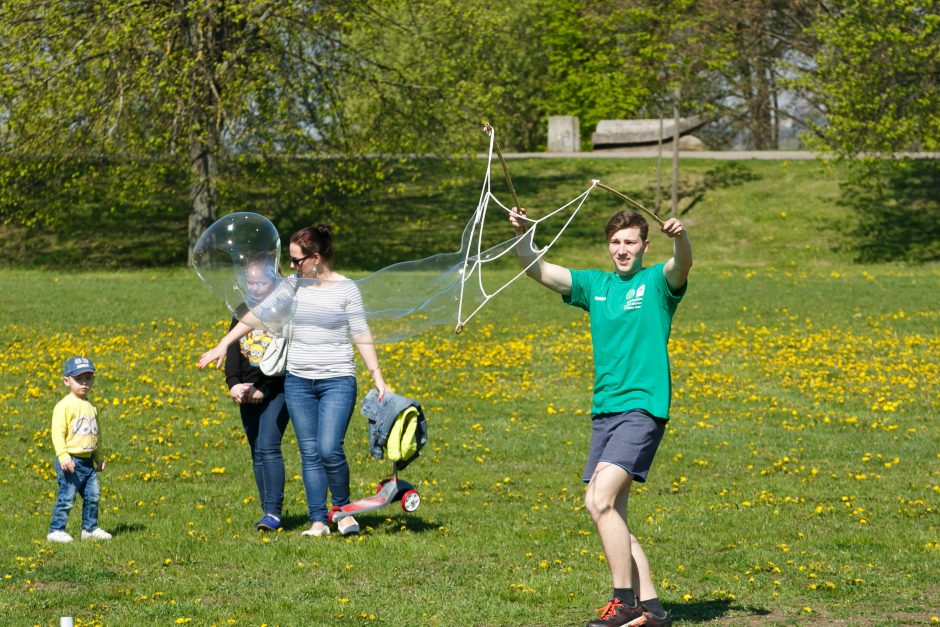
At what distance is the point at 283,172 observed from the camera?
2878cm

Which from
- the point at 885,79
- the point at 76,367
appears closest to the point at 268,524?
the point at 76,367

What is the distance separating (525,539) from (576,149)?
38102 millimetres

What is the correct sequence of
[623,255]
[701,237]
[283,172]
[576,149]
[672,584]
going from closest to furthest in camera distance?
1. [623,255]
2. [672,584]
3. [283,172]
4. [701,237]
5. [576,149]

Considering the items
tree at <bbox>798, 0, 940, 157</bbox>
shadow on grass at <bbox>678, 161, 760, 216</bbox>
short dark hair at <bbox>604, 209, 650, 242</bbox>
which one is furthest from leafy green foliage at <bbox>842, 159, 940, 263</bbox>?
short dark hair at <bbox>604, 209, 650, 242</bbox>

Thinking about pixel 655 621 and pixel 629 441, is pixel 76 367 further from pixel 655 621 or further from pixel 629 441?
pixel 655 621

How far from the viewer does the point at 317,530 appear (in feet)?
28.0

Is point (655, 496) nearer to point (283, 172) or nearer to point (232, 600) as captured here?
point (232, 600)

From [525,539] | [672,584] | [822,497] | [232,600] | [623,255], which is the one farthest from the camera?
[822,497]

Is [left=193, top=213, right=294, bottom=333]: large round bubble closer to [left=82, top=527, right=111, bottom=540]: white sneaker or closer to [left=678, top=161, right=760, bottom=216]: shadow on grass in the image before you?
[left=82, top=527, right=111, bottom=540]: white sneaker

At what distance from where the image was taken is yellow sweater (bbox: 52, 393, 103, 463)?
838 centimetres

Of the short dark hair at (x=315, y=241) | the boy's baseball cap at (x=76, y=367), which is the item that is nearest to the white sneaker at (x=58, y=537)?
the boy's baseball cap at (x=76, y=367)

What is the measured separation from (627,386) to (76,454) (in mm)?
4133

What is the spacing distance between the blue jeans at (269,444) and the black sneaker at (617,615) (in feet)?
11.0

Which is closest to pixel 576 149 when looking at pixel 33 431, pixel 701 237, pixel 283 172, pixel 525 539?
pixel 701 237
